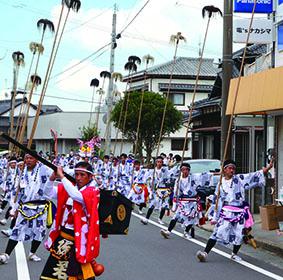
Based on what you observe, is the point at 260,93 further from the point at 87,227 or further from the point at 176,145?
the point at 176,145

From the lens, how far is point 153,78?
4784 centimetres

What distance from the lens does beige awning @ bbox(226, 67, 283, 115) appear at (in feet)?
43.9

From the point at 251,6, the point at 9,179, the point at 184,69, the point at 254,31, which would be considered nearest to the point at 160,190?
the point at 9,179

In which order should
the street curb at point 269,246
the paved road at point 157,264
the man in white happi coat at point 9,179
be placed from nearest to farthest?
the paved road at point 157,264 < the street curb at point 269,246 < the man in white happi coat at point 9,179

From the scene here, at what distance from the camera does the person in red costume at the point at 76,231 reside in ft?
21.5

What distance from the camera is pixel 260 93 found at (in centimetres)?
1421

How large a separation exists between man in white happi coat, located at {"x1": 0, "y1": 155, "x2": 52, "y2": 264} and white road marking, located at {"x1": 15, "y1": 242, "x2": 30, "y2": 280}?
0.25 meters

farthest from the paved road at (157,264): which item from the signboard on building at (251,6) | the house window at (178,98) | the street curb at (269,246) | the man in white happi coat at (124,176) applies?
the house window at (178,98)

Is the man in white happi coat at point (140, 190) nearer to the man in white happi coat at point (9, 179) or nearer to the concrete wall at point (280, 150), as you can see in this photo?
the man in white happi coat at point (9, 179)

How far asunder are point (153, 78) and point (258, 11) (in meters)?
31.4

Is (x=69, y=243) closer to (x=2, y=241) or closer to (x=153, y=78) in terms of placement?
(x=2, y=241)

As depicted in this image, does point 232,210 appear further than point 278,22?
No

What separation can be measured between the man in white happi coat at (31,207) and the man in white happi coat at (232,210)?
8.51ft

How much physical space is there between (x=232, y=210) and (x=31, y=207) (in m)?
3.23
